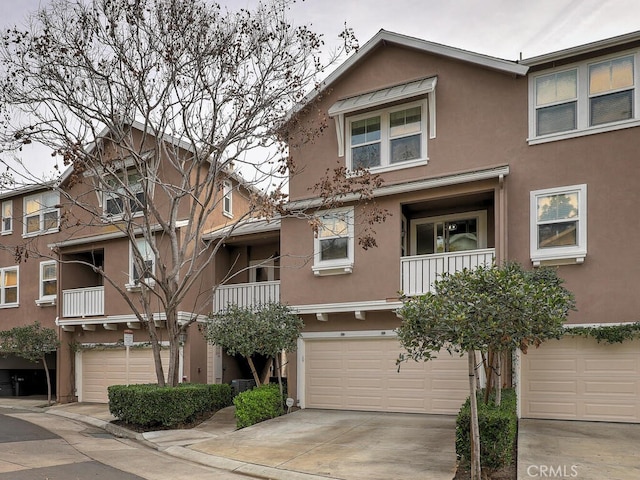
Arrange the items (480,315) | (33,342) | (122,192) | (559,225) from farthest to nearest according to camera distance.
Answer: (33,342) < (122,192) < (559,225) < (480,315)

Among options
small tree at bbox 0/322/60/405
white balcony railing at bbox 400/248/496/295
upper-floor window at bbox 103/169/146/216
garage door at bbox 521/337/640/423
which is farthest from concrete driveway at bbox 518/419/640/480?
small tree at bbox 0/322/60/405

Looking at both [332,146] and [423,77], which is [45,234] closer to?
[332,146]

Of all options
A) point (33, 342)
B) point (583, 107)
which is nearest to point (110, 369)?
point (33, 342)

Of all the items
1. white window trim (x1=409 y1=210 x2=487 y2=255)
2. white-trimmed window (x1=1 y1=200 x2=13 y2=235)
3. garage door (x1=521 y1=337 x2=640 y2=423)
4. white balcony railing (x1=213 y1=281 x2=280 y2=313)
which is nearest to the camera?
garage door (x1=521 y1=337 x2=640 y2=423)

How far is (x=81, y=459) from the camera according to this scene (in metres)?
10.0

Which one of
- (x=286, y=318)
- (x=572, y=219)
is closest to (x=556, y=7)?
(x=572, y=219)

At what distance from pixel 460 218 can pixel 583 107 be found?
4.14m

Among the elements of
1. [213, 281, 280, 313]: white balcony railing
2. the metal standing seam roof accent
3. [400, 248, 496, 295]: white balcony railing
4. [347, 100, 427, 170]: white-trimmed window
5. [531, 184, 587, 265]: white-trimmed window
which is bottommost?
[213, 281, 280, 313]: white balcony railing

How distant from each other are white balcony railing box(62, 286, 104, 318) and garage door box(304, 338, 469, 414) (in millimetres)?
8431

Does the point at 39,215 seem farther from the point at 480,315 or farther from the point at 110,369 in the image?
the point at 480,315

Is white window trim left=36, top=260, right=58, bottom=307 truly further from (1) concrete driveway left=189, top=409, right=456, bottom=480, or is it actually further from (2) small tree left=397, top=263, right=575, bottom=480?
(2) small tree left=397, top=263, right=575, bottom=480

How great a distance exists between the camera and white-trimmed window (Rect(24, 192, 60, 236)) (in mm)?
21016

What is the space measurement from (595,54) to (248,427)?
11867 mm

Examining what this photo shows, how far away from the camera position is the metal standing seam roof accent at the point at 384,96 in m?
13.7
